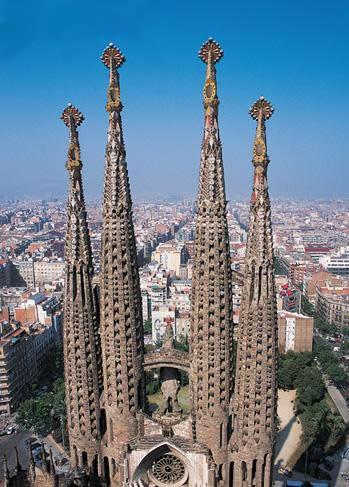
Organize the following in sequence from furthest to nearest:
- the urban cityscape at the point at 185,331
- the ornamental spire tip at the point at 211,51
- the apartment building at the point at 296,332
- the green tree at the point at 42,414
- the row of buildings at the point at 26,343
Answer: the apartment building at the point at 296,332
the row of buildings at the point at 26,343
the green tree at the point at 42,414
the urban cityscape at the point at 185,331
the ornamental spire tip at the point at 211,51

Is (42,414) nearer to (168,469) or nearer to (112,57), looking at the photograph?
(168,469)

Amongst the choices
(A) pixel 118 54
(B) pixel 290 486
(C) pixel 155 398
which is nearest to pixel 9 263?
(C) pixel 155 398

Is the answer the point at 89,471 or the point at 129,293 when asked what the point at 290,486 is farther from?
the point at 129,293

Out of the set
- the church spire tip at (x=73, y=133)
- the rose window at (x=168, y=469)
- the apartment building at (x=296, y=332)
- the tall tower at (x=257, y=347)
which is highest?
the church spire tip at (x=73, y=133)

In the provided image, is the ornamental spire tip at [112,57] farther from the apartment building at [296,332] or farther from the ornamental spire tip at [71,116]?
the apartment building at [296,332]

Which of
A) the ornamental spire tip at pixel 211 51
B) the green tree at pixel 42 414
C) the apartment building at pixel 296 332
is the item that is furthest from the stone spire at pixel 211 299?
the apartment building at pixel 296 332

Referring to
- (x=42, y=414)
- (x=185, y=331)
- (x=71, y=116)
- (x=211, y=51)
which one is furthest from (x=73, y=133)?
(x=185, y=331)

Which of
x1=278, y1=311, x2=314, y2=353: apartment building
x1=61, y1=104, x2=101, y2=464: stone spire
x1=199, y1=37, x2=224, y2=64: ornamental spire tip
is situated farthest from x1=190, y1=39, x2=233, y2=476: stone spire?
x1=278, y1=311, x2=314, y2=353: apartment building
